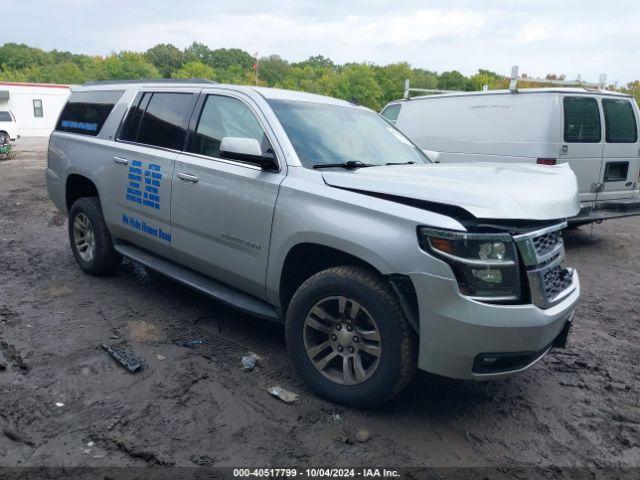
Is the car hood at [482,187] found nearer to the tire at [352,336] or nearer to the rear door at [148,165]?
the tire at [352,336]

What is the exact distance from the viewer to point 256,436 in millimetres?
2924

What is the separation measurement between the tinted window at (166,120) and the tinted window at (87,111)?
625 millimetres

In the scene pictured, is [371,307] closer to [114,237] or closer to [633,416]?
[633,416]

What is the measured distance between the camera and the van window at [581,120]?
7.25 meters

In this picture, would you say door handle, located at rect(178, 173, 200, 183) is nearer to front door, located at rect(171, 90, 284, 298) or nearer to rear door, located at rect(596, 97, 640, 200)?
front door, located at rect(171, 90, 284, 298)

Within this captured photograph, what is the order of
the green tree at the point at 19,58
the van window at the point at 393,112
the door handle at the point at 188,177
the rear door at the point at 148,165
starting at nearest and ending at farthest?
the door handle at the point at 188,177
the rear door at the point at 148,165
the van window at the point at 393,112
the green tree at the point at 19,58

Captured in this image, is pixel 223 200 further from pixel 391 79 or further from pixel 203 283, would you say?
pixel 391 79

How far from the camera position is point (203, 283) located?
4070 mm

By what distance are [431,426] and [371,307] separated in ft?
2.67

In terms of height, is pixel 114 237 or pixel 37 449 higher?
pixel 114 237

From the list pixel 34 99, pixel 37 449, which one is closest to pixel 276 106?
pixel 37 449

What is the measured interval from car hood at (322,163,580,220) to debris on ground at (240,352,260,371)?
140cm

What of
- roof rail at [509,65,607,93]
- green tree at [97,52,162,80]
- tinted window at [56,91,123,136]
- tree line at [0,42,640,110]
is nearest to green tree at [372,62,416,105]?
tree line at [0,42,640,110]

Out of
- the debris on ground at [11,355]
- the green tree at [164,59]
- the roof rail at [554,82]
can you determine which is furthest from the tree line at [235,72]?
the debris on ground at [11,355]
